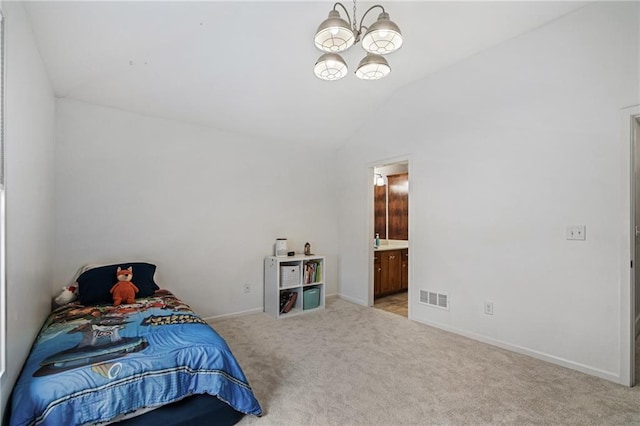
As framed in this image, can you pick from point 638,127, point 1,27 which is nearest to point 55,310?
point 1,27

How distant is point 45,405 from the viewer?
141 cm

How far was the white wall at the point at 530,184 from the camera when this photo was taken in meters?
2.35

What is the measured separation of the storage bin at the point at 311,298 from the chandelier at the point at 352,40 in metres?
2.68

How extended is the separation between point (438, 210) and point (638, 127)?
1.72 m

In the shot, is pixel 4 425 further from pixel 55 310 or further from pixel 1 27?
pixel 1 27

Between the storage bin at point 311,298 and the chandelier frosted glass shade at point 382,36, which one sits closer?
the chandelier frosted glass shade at point 382,36

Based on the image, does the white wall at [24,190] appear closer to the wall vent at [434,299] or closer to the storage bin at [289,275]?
the storage bin at [289,275]

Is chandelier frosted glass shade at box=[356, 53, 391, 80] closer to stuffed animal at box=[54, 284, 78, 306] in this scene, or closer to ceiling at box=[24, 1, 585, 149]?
ceiling at box=[24, 1, 585, 149]

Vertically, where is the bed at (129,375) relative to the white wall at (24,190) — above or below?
below

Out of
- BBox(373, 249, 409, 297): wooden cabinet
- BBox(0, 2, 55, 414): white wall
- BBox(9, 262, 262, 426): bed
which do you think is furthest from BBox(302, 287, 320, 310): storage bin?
BBox(0, 2, 55, 414): white wall

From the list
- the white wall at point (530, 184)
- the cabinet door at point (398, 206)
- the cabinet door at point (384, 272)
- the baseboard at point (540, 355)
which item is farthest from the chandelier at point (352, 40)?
the cabinet door at point (398, 206)

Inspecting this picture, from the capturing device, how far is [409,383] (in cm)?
228

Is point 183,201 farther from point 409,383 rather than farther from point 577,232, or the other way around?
point 577,232

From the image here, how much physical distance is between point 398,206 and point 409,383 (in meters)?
3.69
